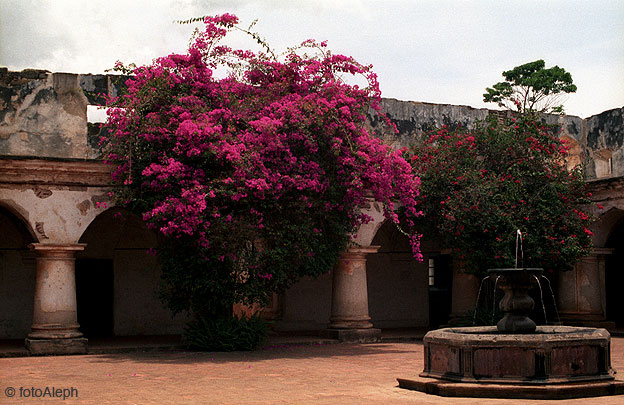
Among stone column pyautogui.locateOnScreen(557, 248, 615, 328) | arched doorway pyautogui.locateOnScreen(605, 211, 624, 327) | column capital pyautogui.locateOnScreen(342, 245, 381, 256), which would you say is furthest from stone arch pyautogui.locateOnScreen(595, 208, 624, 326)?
column capital pyautogui.locateOnScreen(342, 245, 381, 256)

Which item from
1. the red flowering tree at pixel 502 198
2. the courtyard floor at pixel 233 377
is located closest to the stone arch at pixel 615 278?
the red flowering tree at pixel 502 198

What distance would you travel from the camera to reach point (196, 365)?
36.7 ft

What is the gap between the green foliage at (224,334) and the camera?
43.9 ft

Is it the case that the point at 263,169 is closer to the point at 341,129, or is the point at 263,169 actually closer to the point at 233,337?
the point at 341,129

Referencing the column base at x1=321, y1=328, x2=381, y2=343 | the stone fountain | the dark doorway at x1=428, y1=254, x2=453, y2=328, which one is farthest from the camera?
the dark doorway at x1=428, y1=254, x2=453, y2=328

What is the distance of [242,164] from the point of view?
41.5ft

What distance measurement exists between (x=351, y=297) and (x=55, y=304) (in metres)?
5.43

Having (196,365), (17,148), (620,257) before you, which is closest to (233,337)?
(196,365)

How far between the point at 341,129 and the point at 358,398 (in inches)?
253

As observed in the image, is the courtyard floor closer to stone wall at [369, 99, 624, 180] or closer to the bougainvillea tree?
the bougainvillea tree

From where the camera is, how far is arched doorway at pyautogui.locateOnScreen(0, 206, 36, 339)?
53.5ft

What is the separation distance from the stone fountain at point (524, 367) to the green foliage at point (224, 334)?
18.0 ft

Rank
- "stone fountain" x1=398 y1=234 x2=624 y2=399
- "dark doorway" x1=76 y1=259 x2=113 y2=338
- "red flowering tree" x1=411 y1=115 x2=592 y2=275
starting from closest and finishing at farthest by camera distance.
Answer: "stone fountain" x1=398 y1=234 x2=624 y2=399, "red flowering tree" x1=411 y1=115 x2=592 y2=275, "dark doorway" x1=76 y1=259 x2=113 y2=338

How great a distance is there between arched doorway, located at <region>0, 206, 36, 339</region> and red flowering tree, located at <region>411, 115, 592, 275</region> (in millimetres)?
8014
